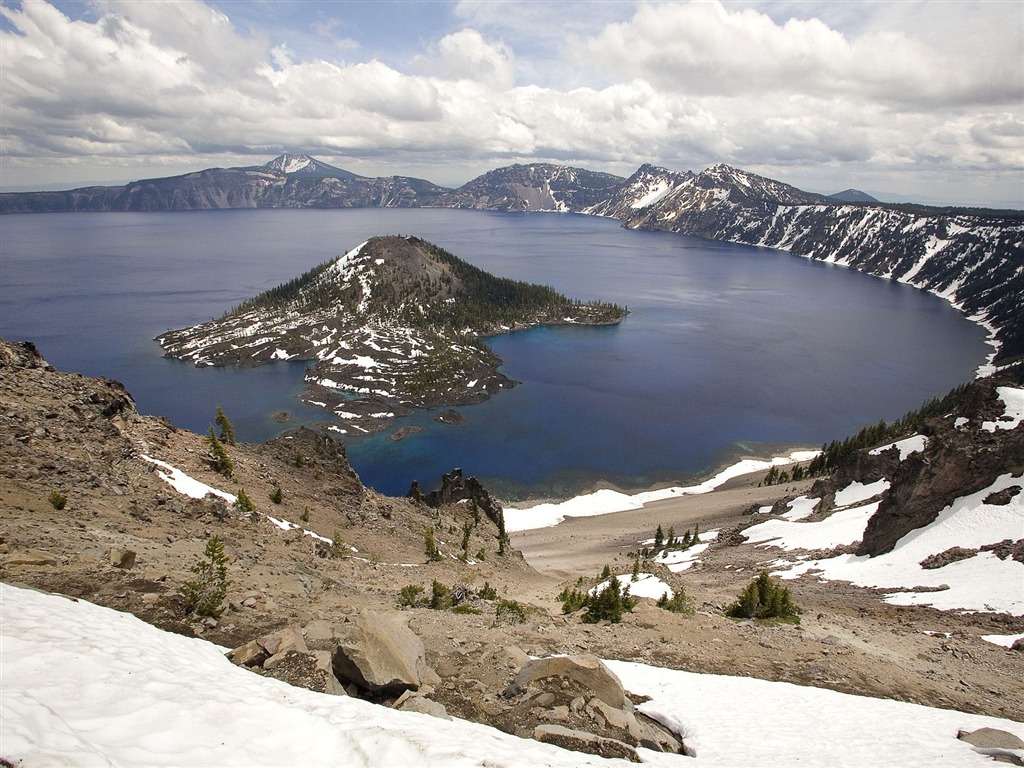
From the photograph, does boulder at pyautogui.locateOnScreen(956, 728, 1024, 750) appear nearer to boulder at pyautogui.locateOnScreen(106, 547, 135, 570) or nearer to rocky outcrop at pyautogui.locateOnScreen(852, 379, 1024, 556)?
boulder at pyautogui.locateOnScreen(106, 547, 135, 570)

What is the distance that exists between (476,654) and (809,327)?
8036 inches

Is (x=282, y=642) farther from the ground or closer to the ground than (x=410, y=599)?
farther from the ground

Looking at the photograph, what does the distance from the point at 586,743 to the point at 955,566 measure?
3359 centimetres

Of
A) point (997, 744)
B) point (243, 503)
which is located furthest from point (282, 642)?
point (243, 503)

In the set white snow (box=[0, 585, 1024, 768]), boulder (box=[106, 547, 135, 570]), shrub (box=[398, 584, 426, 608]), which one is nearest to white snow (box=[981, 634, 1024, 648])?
white snow (box=[0, 585, 1024, 768])

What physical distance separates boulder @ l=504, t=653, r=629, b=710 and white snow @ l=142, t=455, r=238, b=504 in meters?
21.1

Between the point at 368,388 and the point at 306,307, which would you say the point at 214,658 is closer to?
the point at 368,388

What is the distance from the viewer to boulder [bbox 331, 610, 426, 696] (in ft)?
36.3

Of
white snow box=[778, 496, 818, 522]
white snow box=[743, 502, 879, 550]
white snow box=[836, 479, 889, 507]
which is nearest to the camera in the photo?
white snow box=[743, 502, 879, 550]

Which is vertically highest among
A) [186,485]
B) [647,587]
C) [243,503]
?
[186,485]

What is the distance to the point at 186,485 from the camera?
26562 mm

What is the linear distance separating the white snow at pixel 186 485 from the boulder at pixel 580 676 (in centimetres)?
2110

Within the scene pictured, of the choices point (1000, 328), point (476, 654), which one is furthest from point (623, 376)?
point (1000, 328)

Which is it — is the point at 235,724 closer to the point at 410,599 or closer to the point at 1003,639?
the point at 410,599
